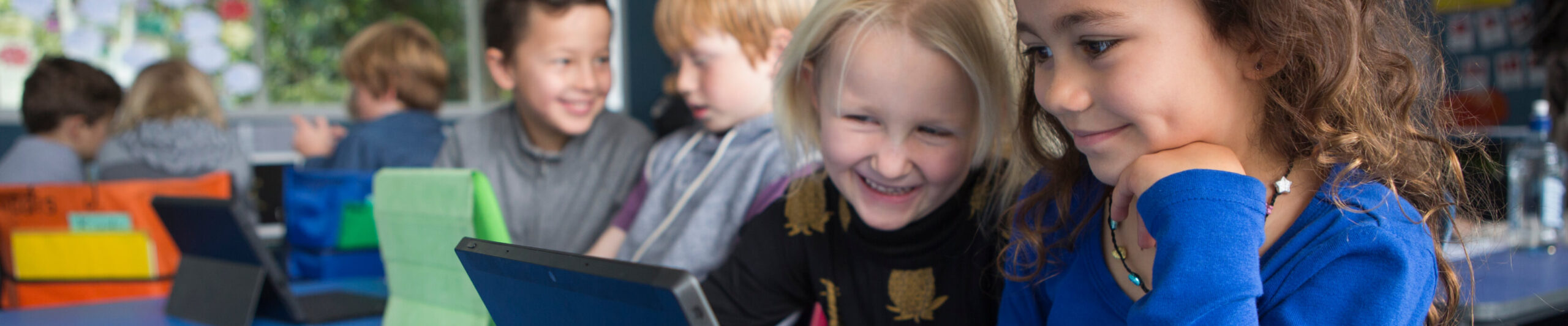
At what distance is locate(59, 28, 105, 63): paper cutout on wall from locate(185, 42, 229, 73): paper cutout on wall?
0.39 metres

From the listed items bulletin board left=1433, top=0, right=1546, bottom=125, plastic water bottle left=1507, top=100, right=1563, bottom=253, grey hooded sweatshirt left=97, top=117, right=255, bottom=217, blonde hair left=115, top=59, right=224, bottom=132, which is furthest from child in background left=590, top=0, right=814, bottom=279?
bulletin board left=1433, top=0, right=1546, bottom=125

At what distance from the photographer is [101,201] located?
1.70 m

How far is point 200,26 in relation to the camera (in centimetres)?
503

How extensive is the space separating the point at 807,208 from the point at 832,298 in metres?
0.11

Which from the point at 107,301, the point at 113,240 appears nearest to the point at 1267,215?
the point at 107,301

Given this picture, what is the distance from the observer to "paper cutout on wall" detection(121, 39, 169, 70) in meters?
4.80

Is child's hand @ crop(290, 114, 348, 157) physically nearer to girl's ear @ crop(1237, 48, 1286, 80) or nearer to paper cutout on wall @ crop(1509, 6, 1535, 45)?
girl's ear @ crop(1237, 48, 1286, 80)

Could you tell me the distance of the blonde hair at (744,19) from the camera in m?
1.25

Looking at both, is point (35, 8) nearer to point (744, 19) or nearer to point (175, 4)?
point (175, 4)

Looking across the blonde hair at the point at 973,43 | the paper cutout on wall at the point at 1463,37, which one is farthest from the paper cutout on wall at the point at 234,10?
the paper cutout on wall at the point at 1463,37

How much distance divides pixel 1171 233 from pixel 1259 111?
151 millimetres

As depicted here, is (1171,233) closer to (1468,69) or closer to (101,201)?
(101,201)

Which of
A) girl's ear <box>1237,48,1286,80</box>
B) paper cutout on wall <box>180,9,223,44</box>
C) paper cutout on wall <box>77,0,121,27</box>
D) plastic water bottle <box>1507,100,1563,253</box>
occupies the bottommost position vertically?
paper cutout on wall <box>180,9,223,44</box>

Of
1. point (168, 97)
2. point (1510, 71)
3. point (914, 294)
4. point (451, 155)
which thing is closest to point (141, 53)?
point (168, 97)
